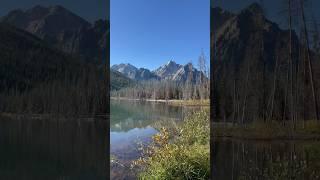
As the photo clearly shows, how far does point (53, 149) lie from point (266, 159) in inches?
76.2

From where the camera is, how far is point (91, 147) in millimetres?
4430

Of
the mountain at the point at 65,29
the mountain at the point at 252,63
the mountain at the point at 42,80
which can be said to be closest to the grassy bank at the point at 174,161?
the mountain at the point at 252,63

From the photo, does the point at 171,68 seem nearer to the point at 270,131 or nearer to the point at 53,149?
the point at 53,149

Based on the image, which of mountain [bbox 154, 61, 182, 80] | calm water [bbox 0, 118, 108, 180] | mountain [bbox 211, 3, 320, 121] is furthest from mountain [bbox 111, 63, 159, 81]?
mountain [bbox 211, 3, 320, 121]

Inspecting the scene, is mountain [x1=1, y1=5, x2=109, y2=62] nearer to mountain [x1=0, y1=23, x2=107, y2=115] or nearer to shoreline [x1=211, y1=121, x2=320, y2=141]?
mountain [x1=0, y1=23, x2=107, y2=115]

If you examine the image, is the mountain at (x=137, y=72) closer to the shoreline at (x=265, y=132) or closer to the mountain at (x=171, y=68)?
the mountain at (x=171, y=68)

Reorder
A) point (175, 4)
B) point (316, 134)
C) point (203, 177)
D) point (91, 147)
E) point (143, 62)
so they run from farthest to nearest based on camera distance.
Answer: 1. point (143, 62)
2. point (175, 4)
3. point (203, 177)
4. point (91, 147)
5. point (316, 134)

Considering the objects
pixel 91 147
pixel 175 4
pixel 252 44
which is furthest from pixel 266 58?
pixel 175 4

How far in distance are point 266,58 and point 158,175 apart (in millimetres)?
1746

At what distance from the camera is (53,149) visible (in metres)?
4.37

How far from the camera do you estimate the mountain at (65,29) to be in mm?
4445

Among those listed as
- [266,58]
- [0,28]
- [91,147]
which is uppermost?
[0,28]

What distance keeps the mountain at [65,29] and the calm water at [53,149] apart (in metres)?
0.69

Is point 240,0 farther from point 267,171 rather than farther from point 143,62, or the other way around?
point 143,62
